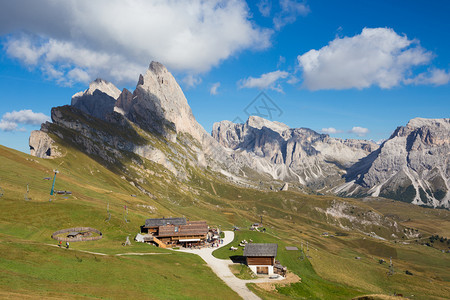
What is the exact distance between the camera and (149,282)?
4819cm

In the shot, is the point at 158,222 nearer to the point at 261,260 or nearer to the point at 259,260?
the point at 259,260

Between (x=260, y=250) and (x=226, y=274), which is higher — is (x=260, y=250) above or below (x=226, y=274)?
above

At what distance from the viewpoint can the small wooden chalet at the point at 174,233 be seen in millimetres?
95938

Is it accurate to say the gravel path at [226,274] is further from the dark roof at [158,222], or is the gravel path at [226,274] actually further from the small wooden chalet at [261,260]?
the dark roof at [158,222]

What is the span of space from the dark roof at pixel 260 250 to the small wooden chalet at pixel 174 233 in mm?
25022

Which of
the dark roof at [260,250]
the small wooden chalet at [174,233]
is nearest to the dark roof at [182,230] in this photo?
the small wooden chalet at [174,233]

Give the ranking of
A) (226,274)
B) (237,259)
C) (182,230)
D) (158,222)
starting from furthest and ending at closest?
1. (158,222)
2. (182,230)
3. (237,259)
4. (226,274)

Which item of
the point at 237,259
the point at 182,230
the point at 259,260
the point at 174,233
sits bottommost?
the point at 237,259

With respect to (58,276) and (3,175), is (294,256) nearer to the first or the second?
(58,276)

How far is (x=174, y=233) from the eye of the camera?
96375 millimetres

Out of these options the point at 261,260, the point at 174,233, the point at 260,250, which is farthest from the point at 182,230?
the point at 261,260

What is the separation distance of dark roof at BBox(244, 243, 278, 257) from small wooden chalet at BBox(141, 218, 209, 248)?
25.0 meters

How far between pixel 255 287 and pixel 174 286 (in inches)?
745

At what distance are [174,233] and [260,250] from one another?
108ft
